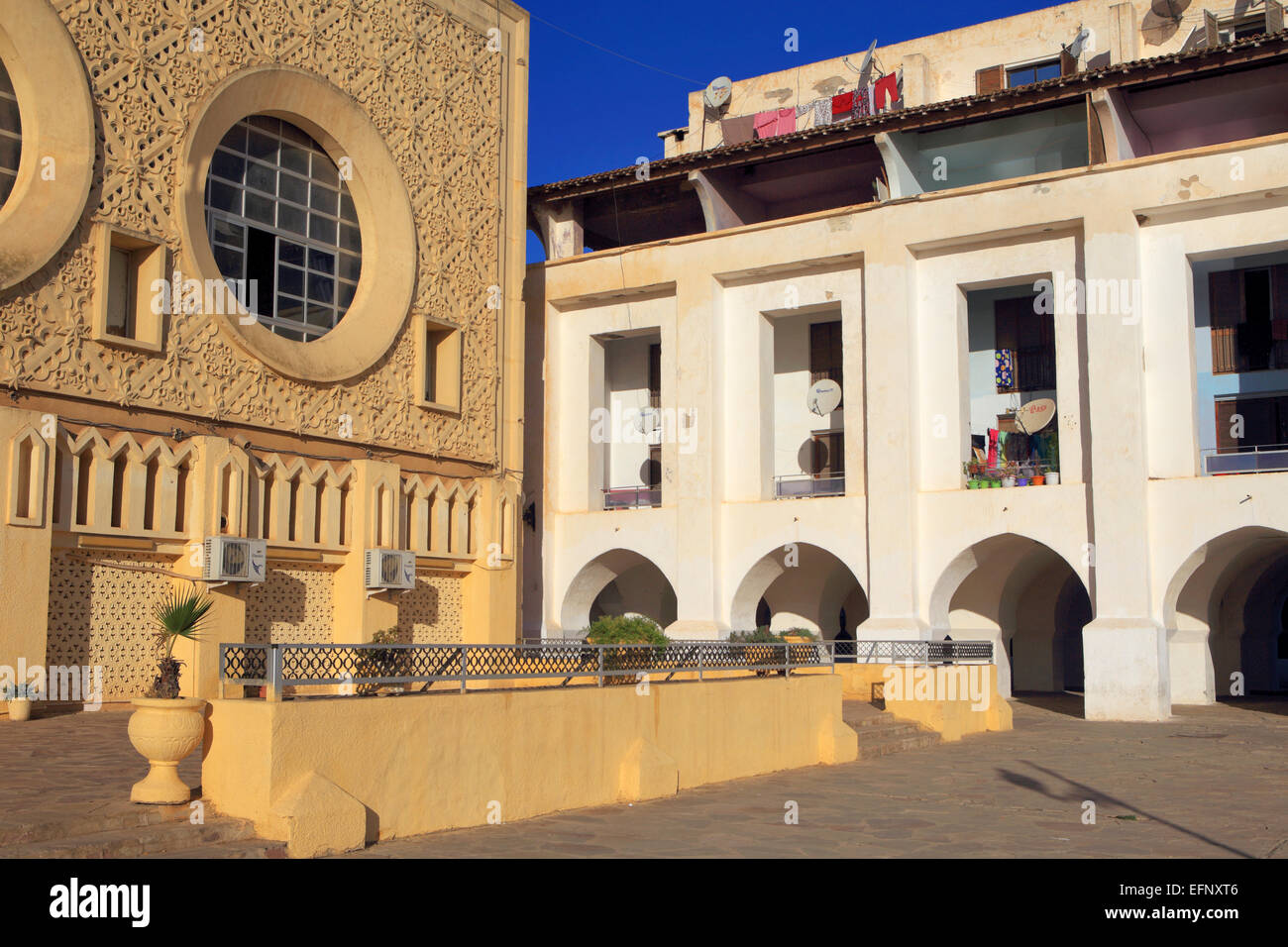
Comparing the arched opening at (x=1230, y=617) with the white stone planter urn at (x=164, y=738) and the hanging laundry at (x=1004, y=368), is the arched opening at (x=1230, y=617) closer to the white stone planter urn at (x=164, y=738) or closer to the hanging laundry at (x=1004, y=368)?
the hanging laundry at (x=1004, y=368)

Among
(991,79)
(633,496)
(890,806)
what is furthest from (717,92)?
(890,806)

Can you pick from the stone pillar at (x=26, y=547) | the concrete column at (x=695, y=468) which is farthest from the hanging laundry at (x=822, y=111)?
the stone pillar at (x=26, y=547)

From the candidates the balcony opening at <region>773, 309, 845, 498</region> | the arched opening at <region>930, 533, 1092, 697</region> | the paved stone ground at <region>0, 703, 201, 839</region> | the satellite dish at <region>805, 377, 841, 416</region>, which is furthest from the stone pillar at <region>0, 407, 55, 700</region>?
the satellite dish at <region>805, 377, 841, 416</region>

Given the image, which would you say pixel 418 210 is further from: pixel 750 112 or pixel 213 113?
pixel 750 112

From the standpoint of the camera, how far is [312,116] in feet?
62.1

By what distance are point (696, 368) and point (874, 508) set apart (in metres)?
4.54

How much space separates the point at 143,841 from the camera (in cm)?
718

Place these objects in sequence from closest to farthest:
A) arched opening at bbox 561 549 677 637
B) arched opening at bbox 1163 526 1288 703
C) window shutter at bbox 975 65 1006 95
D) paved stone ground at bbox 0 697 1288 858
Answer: paved stone ground at bbox 0 697 1288 858 < arched opening at bbox 1163 526 1288 703 < window shutter at bbox 975 65 1006 95 < arched opening at bbox 561 549 677 637

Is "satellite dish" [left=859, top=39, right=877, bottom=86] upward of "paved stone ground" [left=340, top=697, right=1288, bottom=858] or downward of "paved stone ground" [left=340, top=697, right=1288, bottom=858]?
upward

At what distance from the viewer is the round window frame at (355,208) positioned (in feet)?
55.5

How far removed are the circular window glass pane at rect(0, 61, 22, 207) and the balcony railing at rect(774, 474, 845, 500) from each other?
14431 mm

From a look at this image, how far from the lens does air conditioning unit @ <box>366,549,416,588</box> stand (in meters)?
19.0

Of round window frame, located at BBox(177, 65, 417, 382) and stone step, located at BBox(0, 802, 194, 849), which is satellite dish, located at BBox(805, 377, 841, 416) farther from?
stone step, located at BBox(0, 802, 194, 849)
